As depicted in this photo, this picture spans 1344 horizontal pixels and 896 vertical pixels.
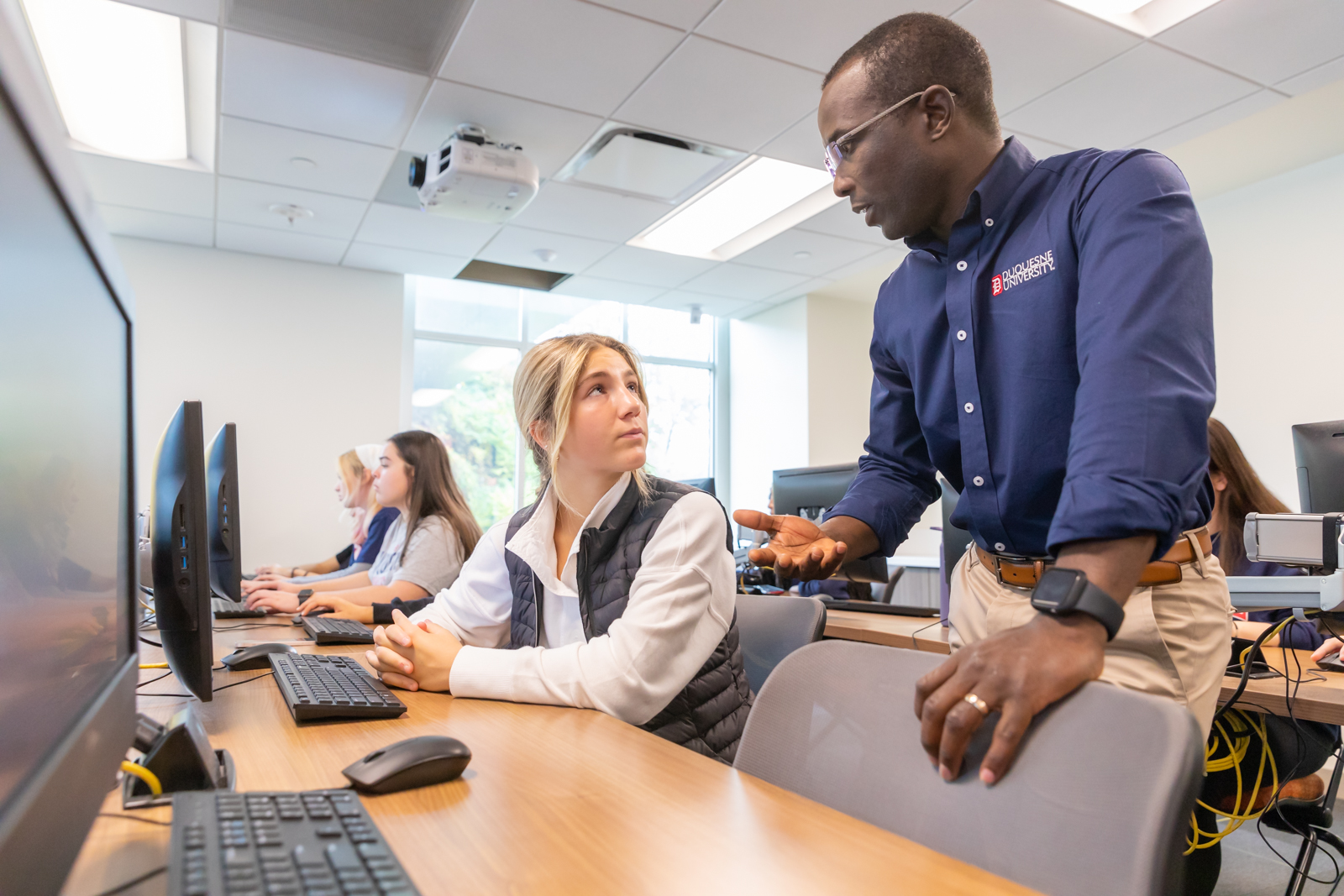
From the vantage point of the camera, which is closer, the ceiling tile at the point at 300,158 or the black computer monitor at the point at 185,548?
the black computer monitor at the point at 185,548

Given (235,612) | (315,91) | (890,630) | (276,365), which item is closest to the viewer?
(890,630)

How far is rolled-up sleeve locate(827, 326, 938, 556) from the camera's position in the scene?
4.19ft

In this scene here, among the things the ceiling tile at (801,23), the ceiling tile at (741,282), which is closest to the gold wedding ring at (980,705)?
the ceiling tile at (801,23)

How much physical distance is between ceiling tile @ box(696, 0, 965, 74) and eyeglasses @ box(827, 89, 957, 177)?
5.76 feet

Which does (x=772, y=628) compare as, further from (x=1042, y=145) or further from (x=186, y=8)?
(x=1042, y=145)

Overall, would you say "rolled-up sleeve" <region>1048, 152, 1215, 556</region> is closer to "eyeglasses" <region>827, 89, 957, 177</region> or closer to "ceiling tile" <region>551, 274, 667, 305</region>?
"eyeglasses" <region>827, 89, 957, 177</region>

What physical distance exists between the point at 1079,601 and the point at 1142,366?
265 mm

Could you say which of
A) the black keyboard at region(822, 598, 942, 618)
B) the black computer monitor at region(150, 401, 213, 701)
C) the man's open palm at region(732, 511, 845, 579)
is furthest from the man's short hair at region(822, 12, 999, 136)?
the black keyboard at region(822, 598, 942, 618)

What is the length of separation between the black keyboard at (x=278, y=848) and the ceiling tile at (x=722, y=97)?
2.96 meters

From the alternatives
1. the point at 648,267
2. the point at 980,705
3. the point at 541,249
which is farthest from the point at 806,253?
the point at 980,705

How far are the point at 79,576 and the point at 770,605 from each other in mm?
1264

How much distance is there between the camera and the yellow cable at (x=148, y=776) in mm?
720

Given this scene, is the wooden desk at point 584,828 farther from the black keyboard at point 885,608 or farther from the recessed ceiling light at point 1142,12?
the recessed ceiling light at point 1142,12

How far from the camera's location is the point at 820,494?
2918mm
